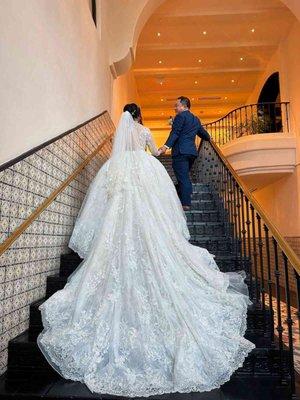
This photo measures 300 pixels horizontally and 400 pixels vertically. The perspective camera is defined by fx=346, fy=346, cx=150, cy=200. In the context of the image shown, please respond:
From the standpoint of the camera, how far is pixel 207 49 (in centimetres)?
1112

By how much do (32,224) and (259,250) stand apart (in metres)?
1.85

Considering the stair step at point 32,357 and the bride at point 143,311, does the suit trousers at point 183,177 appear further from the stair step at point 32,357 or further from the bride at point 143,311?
the stair step at point 32,357

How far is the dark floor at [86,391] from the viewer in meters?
2.01

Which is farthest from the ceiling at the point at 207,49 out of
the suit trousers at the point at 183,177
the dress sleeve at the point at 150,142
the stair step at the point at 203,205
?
the dress sleeve at the point at 150,142

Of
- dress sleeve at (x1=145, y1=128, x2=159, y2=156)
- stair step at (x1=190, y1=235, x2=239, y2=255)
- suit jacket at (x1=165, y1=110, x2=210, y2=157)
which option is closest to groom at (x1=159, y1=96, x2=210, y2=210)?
suit jacket at (x1=165, y1=110, x2=210, y2=157)

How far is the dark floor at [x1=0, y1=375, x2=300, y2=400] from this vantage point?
6.58ft

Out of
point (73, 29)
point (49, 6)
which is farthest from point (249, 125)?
point (49, 6)

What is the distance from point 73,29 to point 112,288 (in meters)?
3.08

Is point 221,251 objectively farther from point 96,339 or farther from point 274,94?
point 274,94

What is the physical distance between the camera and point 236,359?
2.21 meters

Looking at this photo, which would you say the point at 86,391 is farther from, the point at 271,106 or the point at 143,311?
the point at 271,106

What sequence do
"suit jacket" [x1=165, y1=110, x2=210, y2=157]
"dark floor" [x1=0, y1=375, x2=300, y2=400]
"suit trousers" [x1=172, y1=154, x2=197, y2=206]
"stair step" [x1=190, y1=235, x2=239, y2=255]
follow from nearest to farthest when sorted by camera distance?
1. "dark floor" [x1=0, y1=375, x2=300, y2=400]
2. "stair step" [x1=190, y1=235, x2=239, y2=255]
3. "suit trousers" [x1=172, y1=154, x2=197, y2=206]
4. "suit jacket" [x1=165, y1=110, x2=210, y2=157]

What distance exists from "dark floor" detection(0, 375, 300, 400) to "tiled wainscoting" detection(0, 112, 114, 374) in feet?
0.88

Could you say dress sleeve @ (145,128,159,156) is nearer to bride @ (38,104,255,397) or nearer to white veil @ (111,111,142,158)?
white veil @ (111,111,142,158)
